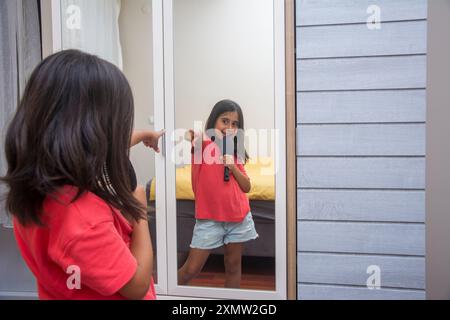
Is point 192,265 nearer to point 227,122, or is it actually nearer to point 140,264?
point 227,122

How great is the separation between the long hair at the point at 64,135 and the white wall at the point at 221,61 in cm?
113

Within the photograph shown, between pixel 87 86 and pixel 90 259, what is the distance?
30 centimetres

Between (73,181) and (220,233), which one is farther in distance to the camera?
(220,233)

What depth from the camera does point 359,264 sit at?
1.54 m

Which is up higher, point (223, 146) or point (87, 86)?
point (87, 86)

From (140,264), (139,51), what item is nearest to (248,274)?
(140,264)

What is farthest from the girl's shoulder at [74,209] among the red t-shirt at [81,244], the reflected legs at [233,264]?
the reflected legs at [233,264]

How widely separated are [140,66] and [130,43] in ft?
0.53

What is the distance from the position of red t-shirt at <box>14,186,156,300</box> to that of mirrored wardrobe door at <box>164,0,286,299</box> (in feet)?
3.69

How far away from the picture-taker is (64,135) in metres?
0.57

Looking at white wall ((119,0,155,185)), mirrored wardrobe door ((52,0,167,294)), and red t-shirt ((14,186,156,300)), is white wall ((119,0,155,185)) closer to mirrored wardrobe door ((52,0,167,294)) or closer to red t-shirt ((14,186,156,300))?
mirrored wardrobe door ((52,0,167,294))

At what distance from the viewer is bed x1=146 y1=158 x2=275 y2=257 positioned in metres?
1.68
